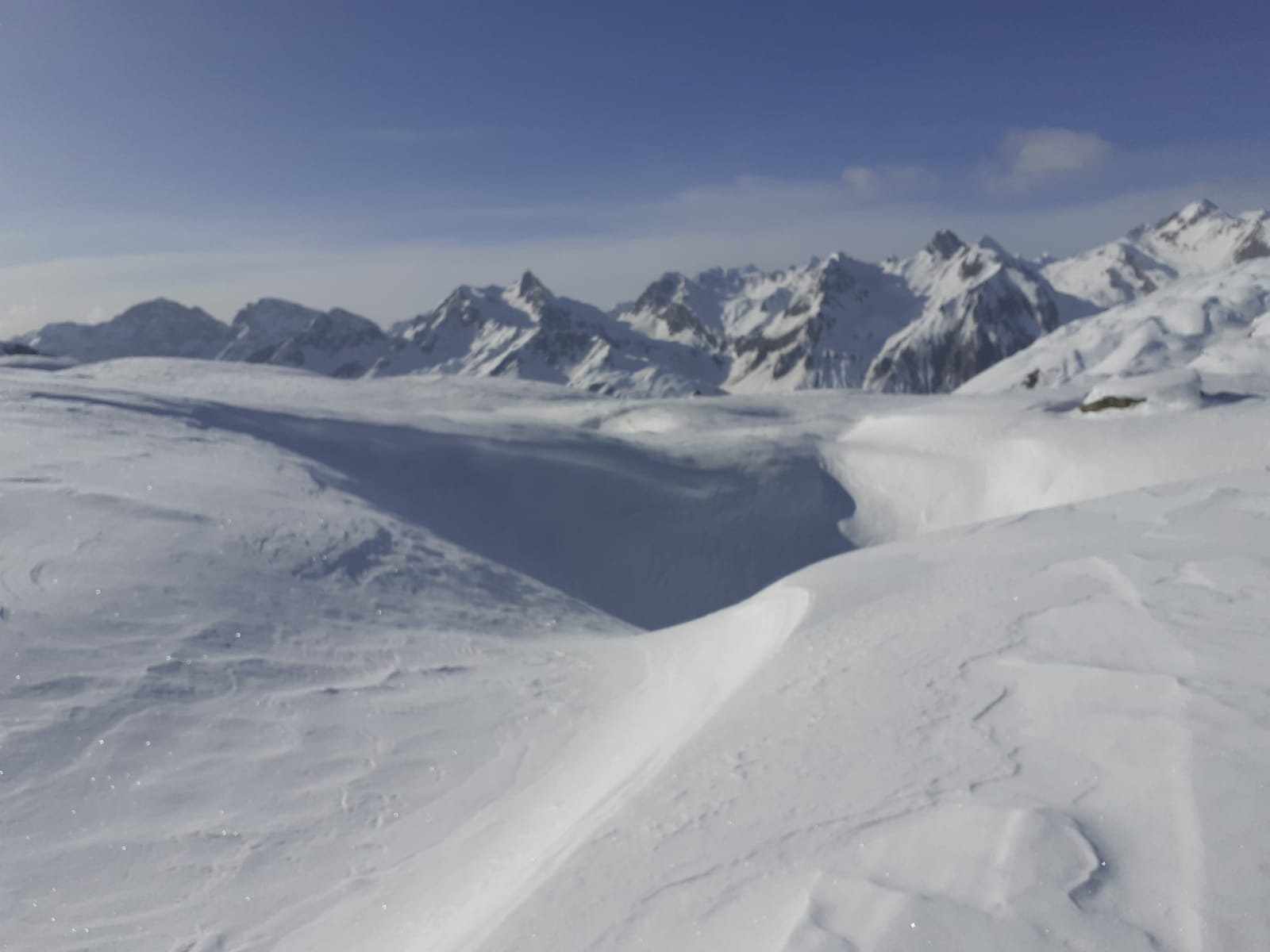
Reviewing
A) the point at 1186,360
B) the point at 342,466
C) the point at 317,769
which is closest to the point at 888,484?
the point at 342,466

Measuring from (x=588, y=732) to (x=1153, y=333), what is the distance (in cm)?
9145

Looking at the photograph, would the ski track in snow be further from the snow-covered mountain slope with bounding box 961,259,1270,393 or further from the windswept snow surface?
the snow-covered mountain slope with bounding box 961,259,1270,393

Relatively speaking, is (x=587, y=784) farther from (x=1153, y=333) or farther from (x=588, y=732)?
(x=1153, y=333)

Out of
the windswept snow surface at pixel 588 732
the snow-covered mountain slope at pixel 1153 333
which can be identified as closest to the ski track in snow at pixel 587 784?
the windswept snow surface at pixel 588 732

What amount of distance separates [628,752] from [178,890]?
Answer: 12.2 feet

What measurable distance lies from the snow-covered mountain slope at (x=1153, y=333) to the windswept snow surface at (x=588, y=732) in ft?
227

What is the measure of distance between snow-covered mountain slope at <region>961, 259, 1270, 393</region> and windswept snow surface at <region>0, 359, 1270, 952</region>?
227 ft

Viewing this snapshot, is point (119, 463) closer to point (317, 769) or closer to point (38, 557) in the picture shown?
point (38, 557)

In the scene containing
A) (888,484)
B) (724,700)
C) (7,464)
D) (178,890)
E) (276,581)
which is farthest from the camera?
(888,484)

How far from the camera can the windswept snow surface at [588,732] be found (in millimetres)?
3811

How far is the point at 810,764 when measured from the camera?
203 inches

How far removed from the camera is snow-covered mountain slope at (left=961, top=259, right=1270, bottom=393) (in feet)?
251

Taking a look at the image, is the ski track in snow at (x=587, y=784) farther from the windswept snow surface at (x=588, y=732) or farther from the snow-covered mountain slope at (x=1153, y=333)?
the snow-covered mountain slope at (x=1153, y=333)

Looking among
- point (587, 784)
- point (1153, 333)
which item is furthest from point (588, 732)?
point (1153, 333)
